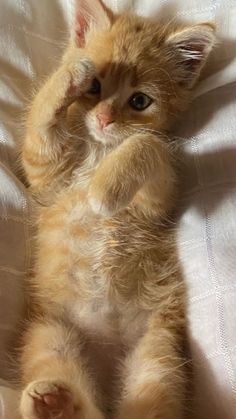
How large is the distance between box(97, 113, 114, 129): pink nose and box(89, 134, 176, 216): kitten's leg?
0.22 feet

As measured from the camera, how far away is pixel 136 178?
1272 mm

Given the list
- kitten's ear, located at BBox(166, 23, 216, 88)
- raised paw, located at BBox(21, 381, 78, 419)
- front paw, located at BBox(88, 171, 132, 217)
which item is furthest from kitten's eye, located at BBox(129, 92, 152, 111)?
raised paw, located at BBox(21, 381, 78, 419)

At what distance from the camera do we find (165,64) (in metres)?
1.49

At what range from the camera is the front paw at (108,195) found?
1.22 meters

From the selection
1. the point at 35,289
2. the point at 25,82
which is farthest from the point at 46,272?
the point at 25,82

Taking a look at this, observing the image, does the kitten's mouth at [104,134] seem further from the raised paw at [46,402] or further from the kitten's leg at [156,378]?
the raised paw at [46,402]

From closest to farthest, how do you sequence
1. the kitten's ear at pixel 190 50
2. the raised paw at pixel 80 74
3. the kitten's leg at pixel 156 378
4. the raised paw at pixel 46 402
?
the raised paw at pixel 46 402 < the kitten's leg at pixel 156 378 < the raised paw at pixel 80 74 < the kitten's ear at pixel 190 50

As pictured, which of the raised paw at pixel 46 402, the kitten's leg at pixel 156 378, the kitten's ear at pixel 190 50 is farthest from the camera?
the kitten's ear at pixel 190 50

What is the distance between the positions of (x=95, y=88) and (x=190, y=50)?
0.24 m

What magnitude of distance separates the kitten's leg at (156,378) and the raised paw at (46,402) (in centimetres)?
14

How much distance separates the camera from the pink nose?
4.50ft

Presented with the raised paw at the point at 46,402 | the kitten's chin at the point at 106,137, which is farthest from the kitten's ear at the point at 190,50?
the raised paw at the point at 46,402

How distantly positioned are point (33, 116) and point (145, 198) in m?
0.29

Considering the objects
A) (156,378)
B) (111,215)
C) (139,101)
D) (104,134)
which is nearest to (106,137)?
(104,134)
